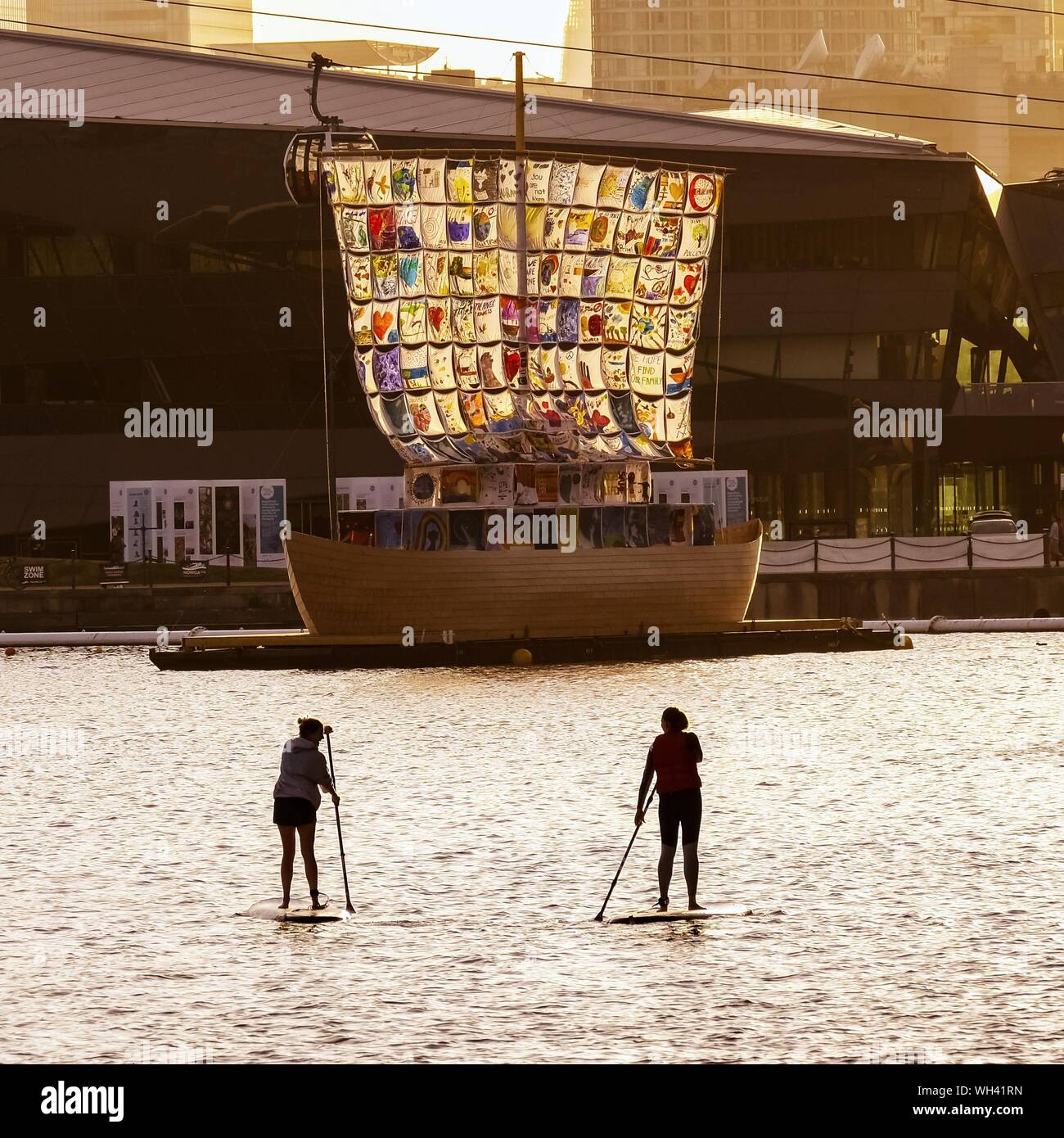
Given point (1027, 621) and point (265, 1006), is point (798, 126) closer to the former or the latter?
point (1027, 621)

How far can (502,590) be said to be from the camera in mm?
44812

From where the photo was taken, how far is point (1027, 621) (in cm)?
5138

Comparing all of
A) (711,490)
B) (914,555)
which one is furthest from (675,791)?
(711,490)

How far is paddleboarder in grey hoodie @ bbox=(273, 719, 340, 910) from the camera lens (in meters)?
14.3

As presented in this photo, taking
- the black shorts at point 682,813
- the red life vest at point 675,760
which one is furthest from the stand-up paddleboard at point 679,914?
the red life vest at point 675,760

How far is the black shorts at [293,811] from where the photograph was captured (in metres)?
14.5

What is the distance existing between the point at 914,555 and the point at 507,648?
14.3m
